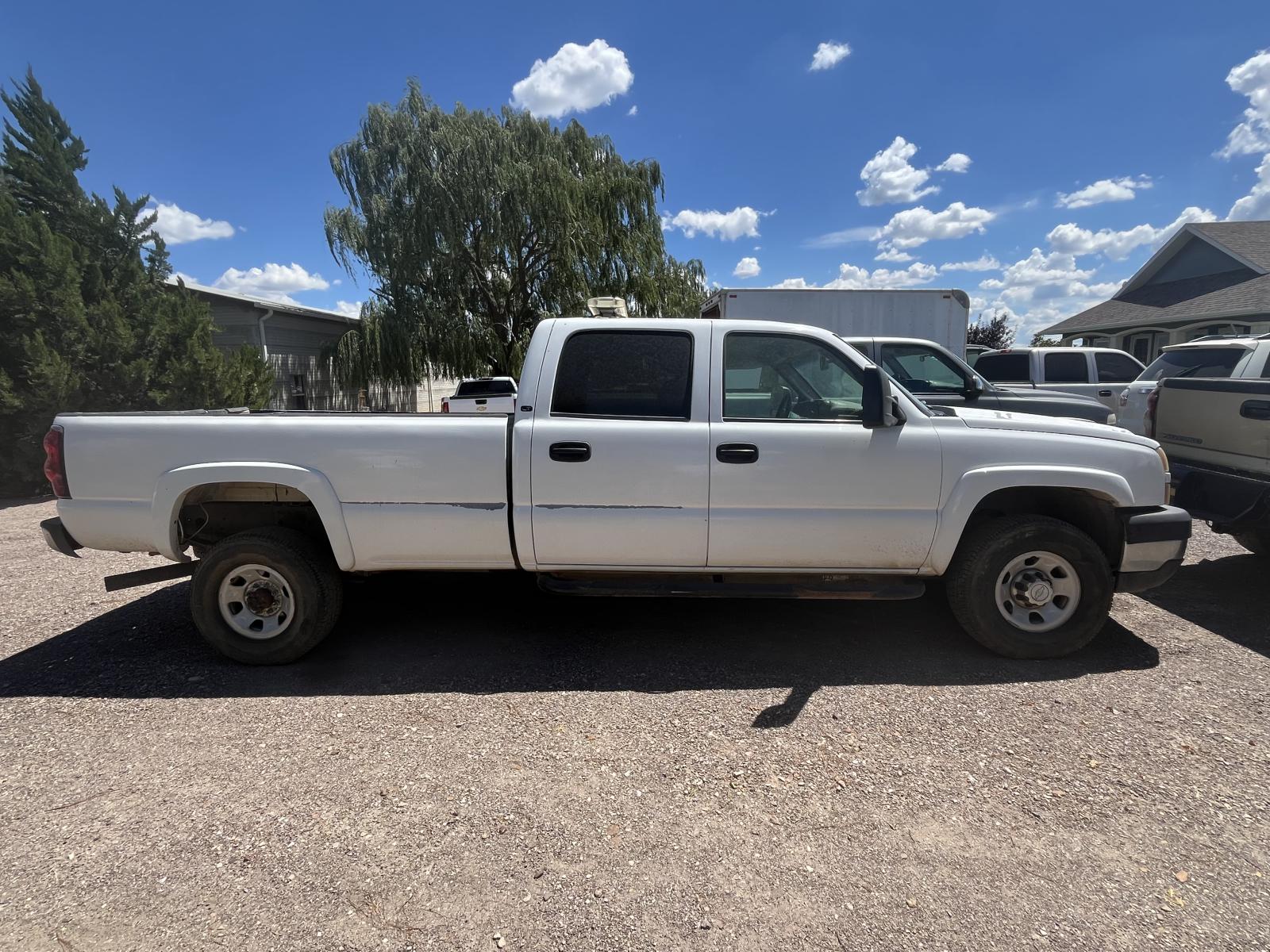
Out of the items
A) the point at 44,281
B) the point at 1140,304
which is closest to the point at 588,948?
the point at 44,281

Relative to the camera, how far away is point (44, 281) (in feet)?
30.0

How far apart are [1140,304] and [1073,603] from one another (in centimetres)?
2471

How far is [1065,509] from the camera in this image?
12.8 ft

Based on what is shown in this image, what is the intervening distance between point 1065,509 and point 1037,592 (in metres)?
0.56

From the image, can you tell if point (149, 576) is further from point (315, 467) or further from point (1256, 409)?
point (1256, 409)

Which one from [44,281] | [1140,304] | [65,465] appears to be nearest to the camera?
[65,465]

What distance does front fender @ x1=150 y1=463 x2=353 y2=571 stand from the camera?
11.7 ft

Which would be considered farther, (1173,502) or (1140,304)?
(1140,304)

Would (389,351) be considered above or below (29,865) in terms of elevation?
above

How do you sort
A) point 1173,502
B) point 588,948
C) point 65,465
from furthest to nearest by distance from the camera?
point 1173,502 → point 65,465 → point 588,948

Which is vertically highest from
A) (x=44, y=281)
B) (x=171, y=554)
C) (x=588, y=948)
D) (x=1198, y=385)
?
(x=44, y=281)

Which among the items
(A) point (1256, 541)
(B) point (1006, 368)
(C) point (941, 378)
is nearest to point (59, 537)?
(C) point (941, 378)

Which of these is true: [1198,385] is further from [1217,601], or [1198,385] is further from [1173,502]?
[1217,601]

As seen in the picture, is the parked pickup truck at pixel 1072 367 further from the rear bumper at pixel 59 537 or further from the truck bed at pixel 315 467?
the rear bumper at pixel 59 537
